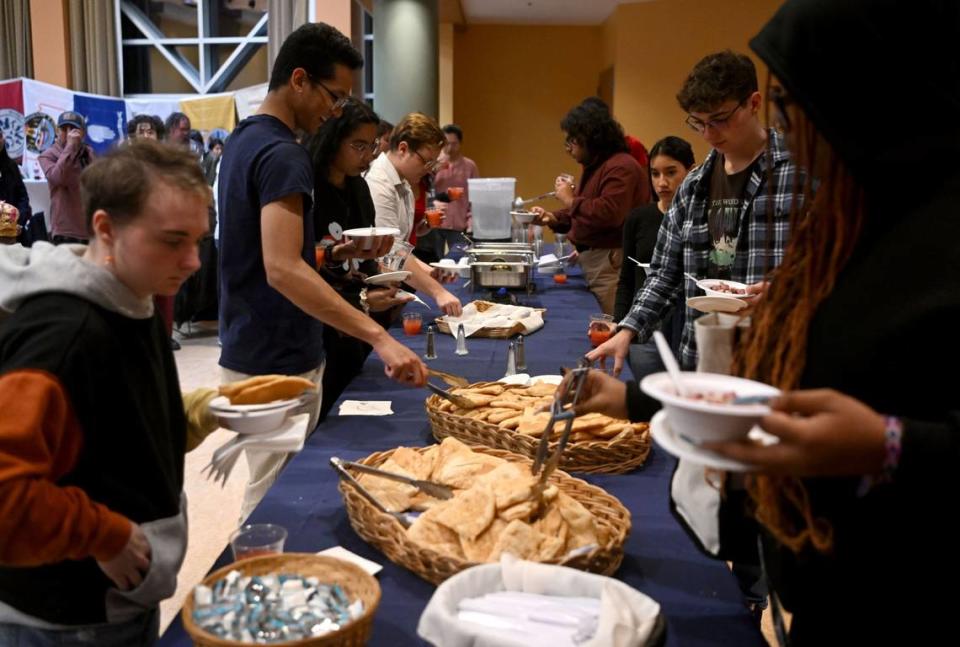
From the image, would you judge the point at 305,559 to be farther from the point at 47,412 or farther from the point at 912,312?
the point at 912,312

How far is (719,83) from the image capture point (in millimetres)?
2287

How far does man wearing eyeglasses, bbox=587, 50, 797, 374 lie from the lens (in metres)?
2.28

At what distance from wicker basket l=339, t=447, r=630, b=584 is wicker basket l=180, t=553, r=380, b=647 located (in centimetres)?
18

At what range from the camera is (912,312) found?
2.79ft

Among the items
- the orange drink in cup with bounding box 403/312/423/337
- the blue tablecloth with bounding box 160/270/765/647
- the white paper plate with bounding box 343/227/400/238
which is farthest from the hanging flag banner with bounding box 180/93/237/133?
the blue tablecloth with bounding box 160/270/765/647

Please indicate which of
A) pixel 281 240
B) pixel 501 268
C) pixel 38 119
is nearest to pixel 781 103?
pixel 281 240

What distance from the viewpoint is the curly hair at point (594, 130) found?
15.1ft

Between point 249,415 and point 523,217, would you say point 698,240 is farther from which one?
point 523,217

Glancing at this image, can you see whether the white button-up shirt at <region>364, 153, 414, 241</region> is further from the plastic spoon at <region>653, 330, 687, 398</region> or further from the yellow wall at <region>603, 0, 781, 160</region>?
the yellow wall at <region>603, 0, 781, 160</region>

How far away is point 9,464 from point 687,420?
0.81 meters

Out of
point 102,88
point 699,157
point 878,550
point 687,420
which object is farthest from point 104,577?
point 699,157

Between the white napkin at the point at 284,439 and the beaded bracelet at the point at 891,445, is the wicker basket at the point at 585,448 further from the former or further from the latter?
the beaded bracelet at the point at 891,445

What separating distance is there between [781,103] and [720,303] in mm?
1060

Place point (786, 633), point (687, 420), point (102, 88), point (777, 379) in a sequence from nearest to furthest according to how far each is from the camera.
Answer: point (687, 420)
point (777, 379)
point (786, 633)
point (102, 88)
